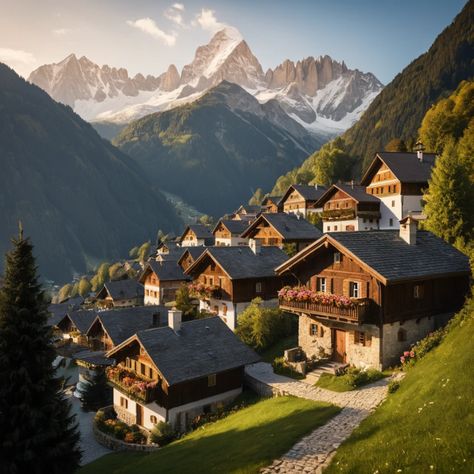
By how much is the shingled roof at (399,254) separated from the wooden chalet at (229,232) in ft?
162

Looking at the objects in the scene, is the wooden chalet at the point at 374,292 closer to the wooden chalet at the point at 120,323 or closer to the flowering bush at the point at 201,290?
the flowering bush at the point at 201,290

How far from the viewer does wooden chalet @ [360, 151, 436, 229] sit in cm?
5578

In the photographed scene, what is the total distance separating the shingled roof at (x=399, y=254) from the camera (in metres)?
27.1

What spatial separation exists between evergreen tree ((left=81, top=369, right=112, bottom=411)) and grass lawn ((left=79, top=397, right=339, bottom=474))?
493 inches

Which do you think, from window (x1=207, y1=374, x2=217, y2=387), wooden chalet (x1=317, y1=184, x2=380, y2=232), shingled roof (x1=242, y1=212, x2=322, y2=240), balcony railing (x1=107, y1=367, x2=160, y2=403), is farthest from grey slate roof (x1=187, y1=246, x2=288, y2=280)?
wooden chalet (x1=317, y1=184, x2=380, y2=232)

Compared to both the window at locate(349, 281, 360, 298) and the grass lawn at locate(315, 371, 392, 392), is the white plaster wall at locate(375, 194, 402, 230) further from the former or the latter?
the grass lawn at locate(315, 371, 392, 392)

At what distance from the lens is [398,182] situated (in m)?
55.8

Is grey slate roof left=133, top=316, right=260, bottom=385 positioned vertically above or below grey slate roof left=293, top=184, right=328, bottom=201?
below

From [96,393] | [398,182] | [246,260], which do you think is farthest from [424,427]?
[398,182]

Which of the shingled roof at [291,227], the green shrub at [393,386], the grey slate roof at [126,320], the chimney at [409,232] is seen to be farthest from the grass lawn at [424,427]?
the shingled roof at [291,227]

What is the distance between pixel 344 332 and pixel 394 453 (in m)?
15.8

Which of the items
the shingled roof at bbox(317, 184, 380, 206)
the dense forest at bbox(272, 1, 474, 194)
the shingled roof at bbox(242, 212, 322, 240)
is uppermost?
the dense forest at bbox(272, 1, 474, 194)

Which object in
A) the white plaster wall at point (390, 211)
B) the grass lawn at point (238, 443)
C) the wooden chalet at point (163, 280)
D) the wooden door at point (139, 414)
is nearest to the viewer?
the grass lawn at point (238, 443)

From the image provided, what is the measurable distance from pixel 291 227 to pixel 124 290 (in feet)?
114
